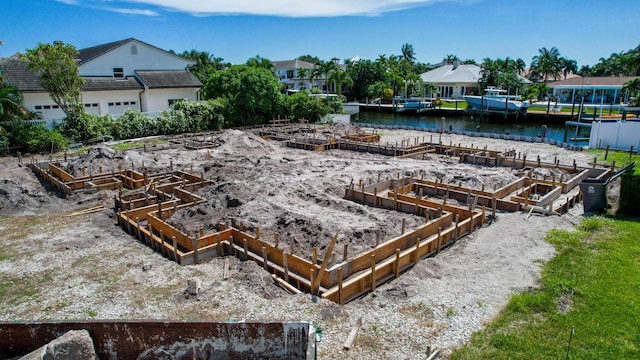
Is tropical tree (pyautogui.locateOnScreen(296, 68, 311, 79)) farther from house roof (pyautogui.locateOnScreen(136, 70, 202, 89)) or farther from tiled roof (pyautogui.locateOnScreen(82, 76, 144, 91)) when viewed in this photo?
tiled roof (pyautogui.locateOnScreen(82, 76, 144, 91))

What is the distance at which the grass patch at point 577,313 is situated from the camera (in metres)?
7.46

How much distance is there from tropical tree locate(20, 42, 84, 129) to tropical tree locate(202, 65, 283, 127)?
38.4 feet

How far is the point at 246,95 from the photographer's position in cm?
3806

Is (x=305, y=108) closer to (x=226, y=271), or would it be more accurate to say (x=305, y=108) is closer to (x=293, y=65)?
(x=226, y=271)

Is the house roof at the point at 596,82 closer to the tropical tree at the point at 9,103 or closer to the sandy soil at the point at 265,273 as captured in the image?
the sandy soil at the point at 265,273

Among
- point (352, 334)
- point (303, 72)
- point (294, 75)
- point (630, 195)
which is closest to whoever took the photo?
point (352, 334)

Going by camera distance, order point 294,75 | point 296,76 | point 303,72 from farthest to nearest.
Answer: point 294,75, point 296,76, point 303,72

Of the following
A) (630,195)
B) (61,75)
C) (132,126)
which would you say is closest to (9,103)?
(61,75)

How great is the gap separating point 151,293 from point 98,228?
5460 millimetres

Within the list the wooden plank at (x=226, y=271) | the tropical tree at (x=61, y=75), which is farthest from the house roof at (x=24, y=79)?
the wooden plank at (x=226, y=271)

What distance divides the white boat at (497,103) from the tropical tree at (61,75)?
161 feet

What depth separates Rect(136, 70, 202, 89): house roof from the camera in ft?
121

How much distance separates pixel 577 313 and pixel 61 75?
99.7ft

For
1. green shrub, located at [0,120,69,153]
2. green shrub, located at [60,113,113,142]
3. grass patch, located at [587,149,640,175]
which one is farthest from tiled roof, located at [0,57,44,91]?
grass patch, located at [587,149,640,175]
